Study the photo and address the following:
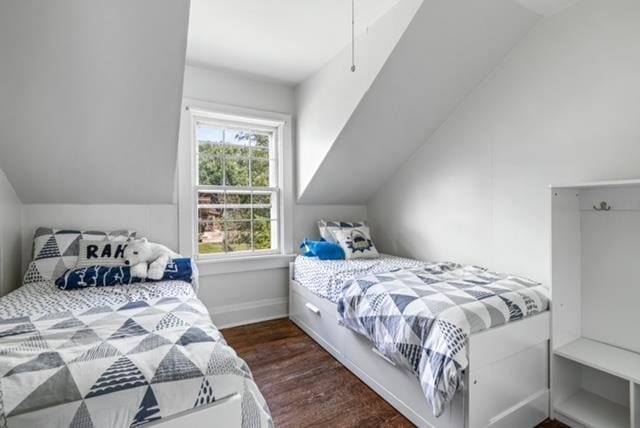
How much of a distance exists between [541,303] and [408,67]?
179cm

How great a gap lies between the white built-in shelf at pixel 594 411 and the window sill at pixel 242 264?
2.44 metres

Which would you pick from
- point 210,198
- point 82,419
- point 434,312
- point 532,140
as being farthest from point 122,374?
point 532,140

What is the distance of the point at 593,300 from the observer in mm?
1869

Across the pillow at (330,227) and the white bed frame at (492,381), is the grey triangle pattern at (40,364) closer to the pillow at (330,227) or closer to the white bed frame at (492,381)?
the white bed frame at (492,381)

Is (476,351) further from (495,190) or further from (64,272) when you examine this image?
(64,272)

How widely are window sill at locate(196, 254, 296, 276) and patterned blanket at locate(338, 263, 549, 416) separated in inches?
50.7

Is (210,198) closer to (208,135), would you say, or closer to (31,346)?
(208,135)

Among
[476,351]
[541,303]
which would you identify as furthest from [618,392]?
[476,351]

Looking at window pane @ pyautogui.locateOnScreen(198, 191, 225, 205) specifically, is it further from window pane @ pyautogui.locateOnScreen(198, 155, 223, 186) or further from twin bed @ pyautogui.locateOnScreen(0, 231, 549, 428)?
twin bed @ pyautogui.locateOnScreen(0, 231, 549, 428)

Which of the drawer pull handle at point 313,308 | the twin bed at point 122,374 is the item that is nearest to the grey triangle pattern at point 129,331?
the twin bed at point 122,374

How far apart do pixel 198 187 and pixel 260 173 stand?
2.19 ft

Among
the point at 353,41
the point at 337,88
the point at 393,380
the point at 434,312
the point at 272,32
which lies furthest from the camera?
the point at 337,88

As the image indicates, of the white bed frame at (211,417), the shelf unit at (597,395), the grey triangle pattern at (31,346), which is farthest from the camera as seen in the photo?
the shelf unit at (597,395)

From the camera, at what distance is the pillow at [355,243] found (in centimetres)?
301
